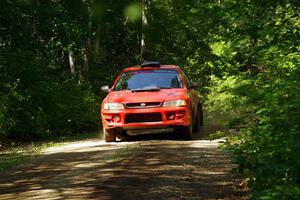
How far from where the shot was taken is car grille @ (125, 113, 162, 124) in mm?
12273

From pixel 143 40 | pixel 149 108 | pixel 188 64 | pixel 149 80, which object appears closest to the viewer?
pixel 149 108

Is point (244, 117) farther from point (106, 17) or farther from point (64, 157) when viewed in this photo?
point (106, 17)

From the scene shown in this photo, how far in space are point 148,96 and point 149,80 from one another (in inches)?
41.1

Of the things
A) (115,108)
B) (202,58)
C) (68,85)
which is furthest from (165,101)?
(202,58)

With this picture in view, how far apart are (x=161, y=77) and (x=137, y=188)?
6703 millimetres

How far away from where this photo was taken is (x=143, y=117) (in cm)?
1231

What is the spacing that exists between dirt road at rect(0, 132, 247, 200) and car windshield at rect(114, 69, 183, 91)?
208 cm

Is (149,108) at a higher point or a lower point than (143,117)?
higher

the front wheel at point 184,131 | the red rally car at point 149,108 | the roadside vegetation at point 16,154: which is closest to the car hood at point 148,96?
the red rally car at point 149,108

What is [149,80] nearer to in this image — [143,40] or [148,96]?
[148,96]

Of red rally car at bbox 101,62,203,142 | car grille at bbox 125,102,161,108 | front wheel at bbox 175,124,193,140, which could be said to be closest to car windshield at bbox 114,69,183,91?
red rally car at bbox 101,62,203,142

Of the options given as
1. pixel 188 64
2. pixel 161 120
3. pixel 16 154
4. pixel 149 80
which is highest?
pixel 188 64

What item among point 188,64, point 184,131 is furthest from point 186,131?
point 188,64

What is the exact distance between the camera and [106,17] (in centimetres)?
3103
